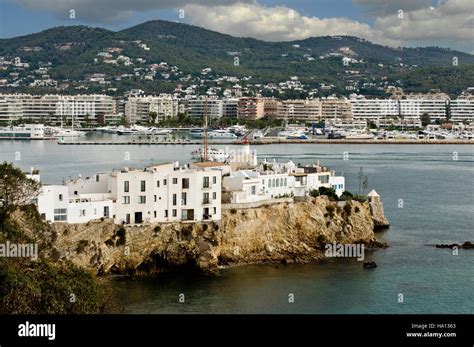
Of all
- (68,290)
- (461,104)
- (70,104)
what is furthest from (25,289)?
(461,104)

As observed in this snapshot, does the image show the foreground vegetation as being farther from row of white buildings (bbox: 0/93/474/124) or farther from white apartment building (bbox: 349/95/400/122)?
white apartment building (bbox: 349/95/400/122)

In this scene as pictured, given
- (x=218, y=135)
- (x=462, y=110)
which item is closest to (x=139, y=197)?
(x=218, y=135)

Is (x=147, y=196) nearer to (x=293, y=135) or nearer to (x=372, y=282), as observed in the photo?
(x=372, y=282)

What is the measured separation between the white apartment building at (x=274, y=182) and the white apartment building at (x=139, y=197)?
0.64 metres

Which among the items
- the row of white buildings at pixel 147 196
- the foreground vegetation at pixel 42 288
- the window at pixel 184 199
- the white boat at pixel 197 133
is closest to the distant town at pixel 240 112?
the white boat at pixel 197 133

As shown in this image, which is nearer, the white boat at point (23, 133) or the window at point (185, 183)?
the window at point (185, 183)

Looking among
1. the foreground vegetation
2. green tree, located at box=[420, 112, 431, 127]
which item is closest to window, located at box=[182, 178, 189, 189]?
the foreground vegetation

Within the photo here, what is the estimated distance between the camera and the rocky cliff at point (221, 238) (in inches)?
291

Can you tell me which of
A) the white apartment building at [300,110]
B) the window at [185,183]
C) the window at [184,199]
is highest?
the white apartment building at [300,110]

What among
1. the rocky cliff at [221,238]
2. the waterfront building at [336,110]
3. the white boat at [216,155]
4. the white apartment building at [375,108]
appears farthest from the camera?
the white apartment building at [375,108]

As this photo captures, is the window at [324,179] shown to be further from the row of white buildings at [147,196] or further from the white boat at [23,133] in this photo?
the white boat at [23,133]

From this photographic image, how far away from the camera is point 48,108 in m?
46.6

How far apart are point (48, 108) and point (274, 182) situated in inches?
1506

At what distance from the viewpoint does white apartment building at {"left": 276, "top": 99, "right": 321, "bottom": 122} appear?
1901 inches
